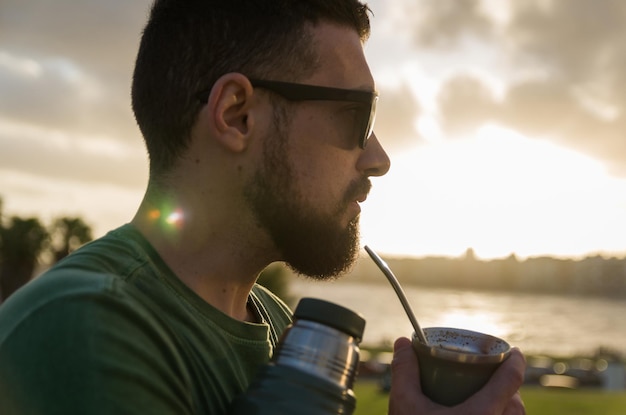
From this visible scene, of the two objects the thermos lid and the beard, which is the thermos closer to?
the thermos lid

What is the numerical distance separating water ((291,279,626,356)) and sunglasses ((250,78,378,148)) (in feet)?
268

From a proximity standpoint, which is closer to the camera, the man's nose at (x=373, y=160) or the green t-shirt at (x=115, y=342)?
the green t-shirt at (x=115, y=342)

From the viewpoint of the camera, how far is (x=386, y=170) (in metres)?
2.23

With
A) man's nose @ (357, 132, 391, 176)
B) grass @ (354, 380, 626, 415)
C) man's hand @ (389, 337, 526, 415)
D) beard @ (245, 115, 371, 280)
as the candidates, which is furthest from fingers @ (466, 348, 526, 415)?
grass @ (354, 380, 626, 415)

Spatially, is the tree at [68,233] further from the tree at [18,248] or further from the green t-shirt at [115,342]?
the green t-shirt at [115,342]

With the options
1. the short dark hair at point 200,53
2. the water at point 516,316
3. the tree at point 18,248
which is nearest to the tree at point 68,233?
the tree at point 18,248

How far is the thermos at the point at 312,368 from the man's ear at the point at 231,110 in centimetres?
58

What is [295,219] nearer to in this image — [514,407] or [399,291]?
[399,291]

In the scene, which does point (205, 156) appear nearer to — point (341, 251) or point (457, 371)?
point (341, 251)

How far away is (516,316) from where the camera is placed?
146 metres

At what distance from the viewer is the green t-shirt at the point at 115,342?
4.49 feet

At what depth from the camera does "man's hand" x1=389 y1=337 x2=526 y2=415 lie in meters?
1.71

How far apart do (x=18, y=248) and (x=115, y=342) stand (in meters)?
27.5

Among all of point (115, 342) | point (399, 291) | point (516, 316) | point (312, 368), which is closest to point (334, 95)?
point (399, 291)
